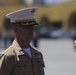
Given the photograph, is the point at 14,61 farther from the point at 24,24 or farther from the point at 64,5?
the point at 64,5

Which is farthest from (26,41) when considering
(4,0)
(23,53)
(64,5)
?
(4,0)

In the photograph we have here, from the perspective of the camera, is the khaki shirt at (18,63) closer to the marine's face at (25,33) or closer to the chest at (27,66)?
the chest at (27,66)

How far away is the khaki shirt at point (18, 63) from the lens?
17.5 feet

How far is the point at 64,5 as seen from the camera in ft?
230

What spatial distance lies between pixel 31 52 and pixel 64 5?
212 ft

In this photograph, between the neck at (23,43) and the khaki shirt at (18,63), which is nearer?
the khaki shirt at (18,63)

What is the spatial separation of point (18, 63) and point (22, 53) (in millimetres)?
152

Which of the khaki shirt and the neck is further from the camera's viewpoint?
the neck

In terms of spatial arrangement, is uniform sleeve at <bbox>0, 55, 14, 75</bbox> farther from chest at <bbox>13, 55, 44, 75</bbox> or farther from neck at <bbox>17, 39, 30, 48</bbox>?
neck at <bbox>17, 39, 30, 48</bbox>

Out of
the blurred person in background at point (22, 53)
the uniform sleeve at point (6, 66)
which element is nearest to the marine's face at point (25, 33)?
the blurred person in background at point (22, 53)

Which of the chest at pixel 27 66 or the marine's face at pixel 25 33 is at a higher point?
the marine's face at pixel 25 33

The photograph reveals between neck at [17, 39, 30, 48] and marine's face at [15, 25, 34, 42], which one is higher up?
marine's face at [15, 25, 34, 42]

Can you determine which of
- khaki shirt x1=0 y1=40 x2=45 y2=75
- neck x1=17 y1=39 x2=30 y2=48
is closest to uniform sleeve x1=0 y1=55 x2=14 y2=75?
khaki shirt x1=0 y1=40 x2=45 y2=75

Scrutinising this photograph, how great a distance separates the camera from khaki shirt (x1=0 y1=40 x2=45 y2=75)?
535 cm
